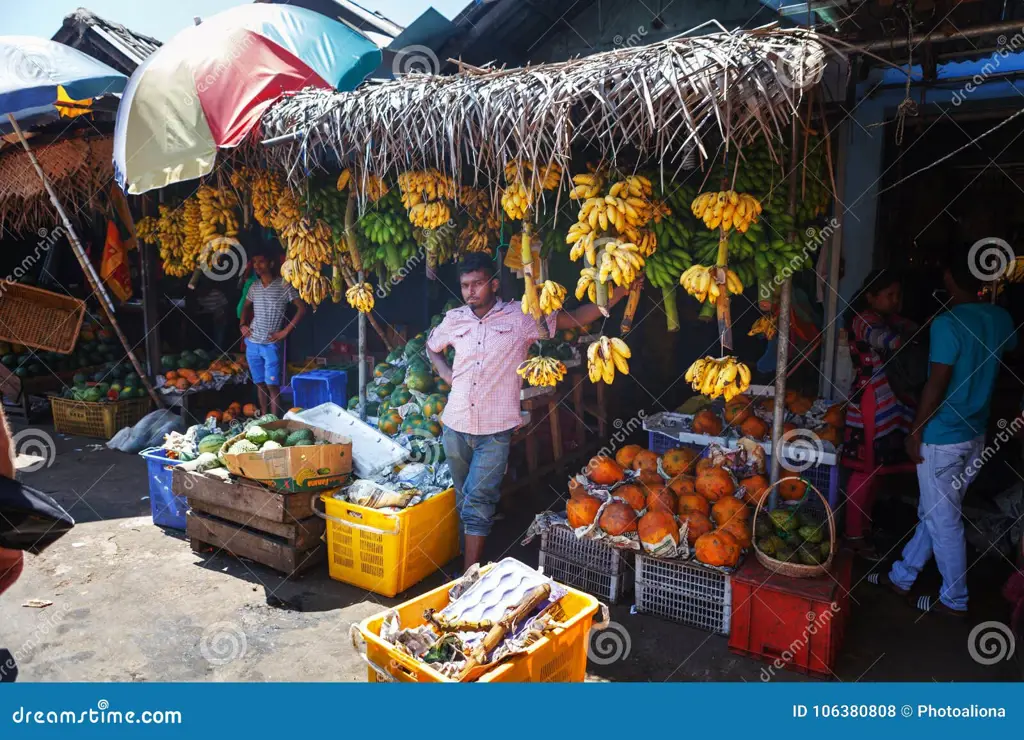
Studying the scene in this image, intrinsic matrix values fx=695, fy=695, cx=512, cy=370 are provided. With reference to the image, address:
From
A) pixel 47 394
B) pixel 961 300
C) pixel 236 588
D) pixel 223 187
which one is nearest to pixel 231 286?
pixel 47 394

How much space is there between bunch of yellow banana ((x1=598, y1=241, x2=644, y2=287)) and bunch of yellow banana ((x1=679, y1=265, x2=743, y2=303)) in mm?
261

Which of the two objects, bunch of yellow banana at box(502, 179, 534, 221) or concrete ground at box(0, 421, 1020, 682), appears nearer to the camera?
concrete ground at box(0, 421, 1020, 682)

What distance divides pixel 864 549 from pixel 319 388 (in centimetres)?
480

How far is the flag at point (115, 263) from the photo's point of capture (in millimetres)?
8023

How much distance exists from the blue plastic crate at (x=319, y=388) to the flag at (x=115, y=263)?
10.3ft

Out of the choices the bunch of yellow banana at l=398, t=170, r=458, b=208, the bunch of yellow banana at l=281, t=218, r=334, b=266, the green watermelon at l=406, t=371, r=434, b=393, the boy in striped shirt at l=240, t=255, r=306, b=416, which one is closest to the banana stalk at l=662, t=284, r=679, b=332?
the bunch of yellow banana at l=398, t=170, r=458, b=208

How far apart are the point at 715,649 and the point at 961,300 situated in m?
2.28

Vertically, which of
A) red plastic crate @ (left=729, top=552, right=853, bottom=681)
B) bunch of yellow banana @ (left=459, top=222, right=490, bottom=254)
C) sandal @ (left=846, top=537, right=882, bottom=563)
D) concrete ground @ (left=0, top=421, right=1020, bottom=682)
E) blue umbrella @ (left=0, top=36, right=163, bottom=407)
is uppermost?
blue umbrella @ (left=0, top=36, right=163, bottom=407)

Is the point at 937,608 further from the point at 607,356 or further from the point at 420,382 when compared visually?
the point at 420,382

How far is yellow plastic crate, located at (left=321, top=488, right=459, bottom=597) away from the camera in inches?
168

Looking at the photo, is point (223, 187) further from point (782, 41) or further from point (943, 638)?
point (943, 638)

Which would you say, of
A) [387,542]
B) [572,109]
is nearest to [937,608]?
[387,542]

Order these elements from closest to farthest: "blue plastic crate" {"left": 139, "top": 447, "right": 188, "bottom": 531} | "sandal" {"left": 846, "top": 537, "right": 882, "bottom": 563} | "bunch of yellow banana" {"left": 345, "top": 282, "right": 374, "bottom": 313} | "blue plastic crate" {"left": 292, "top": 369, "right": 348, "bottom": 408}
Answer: "sandal" {"left": 846, "top": 537, "right": 882, "bottom": 563} → "bunch of yellow banana" {"left": 345, "top": 282, "right": 374, "bottom": 313} → "blue plastic crate" {"left": 139, "top": 447, "right": 188, "bottom": 531} → "blue plastic crate" {"left": 292, "top": 369, "right": 348, "bottom": 408}

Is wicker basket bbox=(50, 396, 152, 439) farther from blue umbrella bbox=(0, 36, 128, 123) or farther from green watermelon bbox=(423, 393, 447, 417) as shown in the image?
green watermelon bbox=(423, 393, 447, 417)
